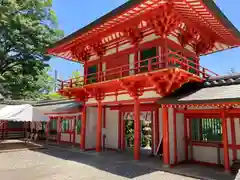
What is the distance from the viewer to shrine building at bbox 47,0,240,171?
8.32 metres

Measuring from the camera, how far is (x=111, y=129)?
47.9ft

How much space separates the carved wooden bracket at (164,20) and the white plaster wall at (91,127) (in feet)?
25.3

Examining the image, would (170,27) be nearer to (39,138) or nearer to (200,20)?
(200,20)

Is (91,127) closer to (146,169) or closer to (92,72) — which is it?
(92,72)

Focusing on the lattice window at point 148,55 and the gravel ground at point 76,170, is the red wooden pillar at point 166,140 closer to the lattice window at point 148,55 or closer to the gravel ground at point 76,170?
the gravel ground at point 76,170

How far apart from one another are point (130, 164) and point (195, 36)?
25.9 ft

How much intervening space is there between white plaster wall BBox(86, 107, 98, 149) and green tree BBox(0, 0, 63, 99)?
16.5m

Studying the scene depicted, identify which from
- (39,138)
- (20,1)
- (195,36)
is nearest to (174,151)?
(195,36)

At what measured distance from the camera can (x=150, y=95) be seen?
32.6 feet

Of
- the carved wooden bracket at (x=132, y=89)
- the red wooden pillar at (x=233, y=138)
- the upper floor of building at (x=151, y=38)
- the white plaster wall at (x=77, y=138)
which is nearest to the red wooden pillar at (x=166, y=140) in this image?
the carved wooden bracket at (x=132, y=89)

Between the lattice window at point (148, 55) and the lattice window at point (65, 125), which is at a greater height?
the lattice window at point (148, 55)

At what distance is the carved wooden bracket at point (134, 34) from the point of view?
1038 cm

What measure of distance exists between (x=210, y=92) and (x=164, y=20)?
3759 millimetres

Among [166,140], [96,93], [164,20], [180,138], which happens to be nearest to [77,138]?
[96,93]
